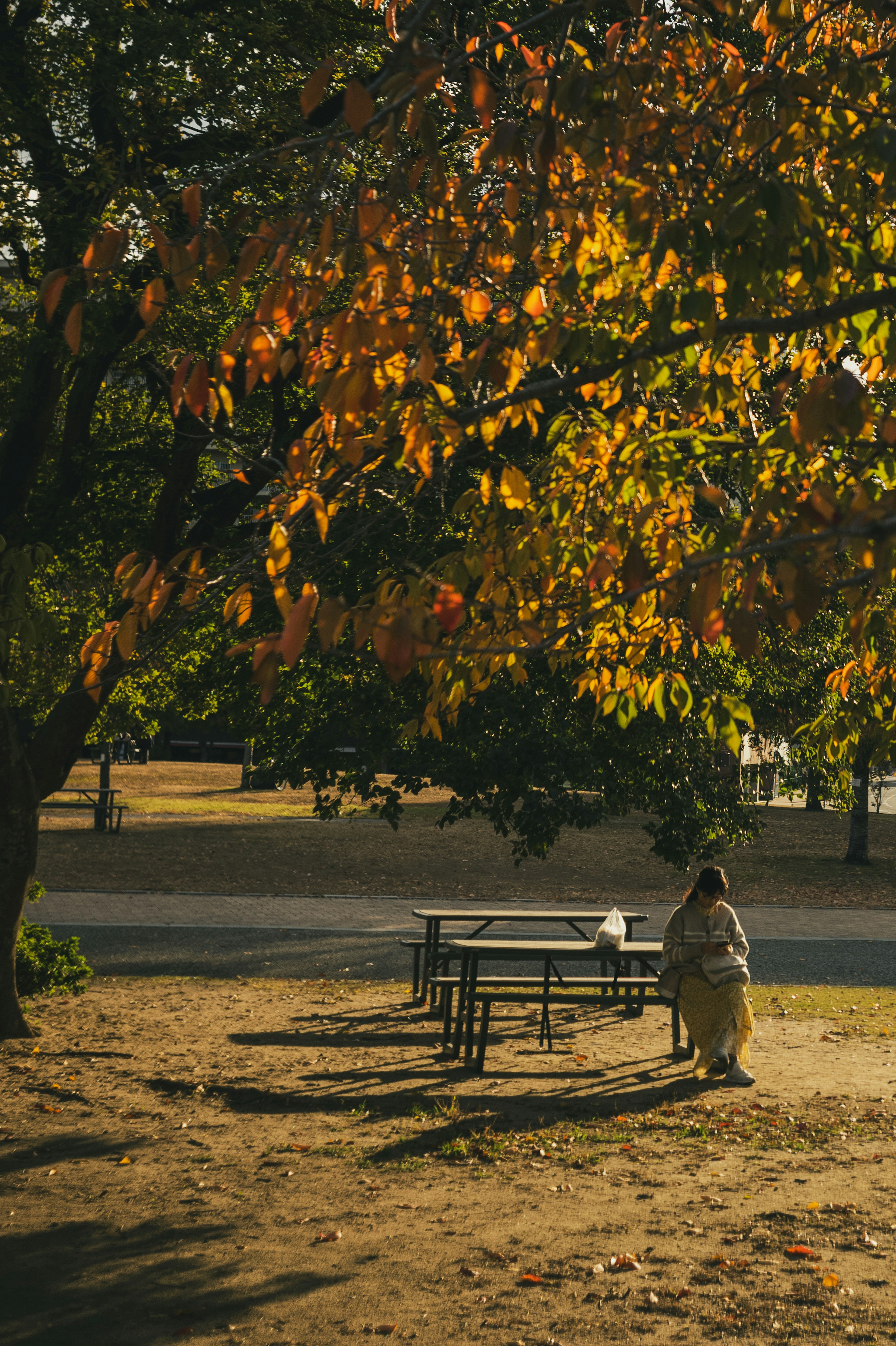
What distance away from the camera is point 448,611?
260cm

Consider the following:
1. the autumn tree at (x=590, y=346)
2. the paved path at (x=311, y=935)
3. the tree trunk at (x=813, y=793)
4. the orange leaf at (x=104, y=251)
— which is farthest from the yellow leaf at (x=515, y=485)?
the tree trunk at (x=813, y=793)

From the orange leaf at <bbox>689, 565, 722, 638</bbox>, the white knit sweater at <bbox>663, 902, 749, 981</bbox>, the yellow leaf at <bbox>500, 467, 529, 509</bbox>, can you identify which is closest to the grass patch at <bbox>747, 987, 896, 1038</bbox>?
the white knit sweater at <bbox>663, 902, 749, 981</bbox>

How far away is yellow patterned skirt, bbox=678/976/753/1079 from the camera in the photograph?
8.03 metres

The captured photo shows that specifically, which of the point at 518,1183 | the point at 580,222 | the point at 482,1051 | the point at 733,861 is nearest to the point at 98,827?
the point at 733,861

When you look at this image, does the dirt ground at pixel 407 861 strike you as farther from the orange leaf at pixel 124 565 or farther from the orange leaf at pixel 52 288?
the orange leaf at pixel 52 288

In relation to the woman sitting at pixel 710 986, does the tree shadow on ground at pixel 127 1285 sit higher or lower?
lower

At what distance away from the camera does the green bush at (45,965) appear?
→ 367 inches

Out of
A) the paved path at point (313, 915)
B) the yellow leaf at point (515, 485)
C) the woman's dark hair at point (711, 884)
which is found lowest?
the paved path at point (313, 915)

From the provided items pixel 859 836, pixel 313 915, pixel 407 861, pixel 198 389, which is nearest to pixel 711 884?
pixel 198 389

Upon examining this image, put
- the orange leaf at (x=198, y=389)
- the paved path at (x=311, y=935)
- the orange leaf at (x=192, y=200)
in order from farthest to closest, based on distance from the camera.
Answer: the paved path at (x=311, y=935)
the orange leaf at (x=192, y=200)
the orange leaf at (x=198, y=389)

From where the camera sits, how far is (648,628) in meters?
5.16

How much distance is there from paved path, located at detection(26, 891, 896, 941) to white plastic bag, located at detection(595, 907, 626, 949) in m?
6.51

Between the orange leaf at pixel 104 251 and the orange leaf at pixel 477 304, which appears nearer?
the orange leaf at pixel 104 251

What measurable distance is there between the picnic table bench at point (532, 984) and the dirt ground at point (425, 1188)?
0.19m
